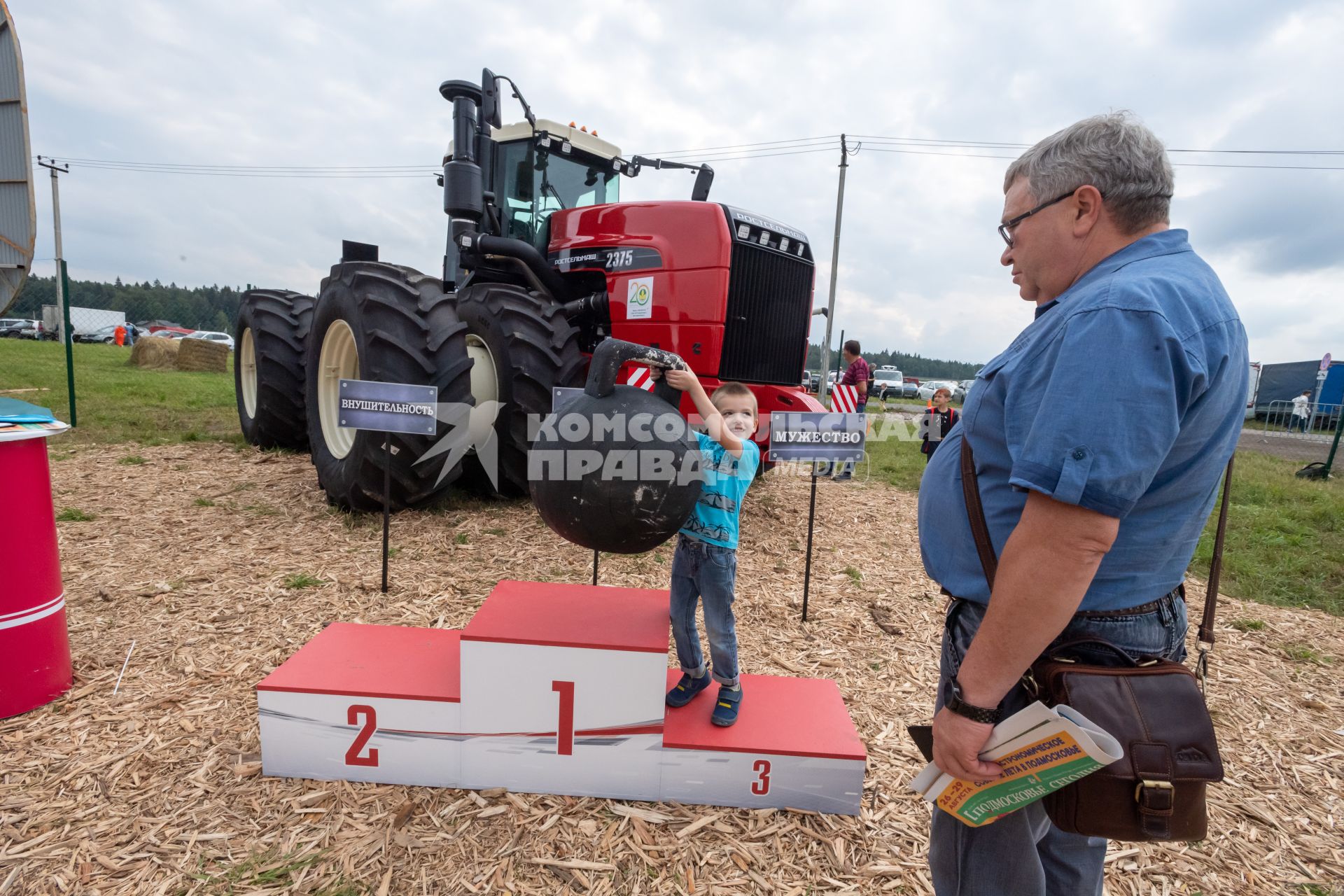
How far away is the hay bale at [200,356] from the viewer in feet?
67.6

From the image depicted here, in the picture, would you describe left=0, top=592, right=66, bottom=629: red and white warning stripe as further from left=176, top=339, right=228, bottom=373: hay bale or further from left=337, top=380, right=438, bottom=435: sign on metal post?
left=176, top=339, right=228, bottom=373: hay bale

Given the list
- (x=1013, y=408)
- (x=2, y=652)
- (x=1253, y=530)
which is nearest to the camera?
(x=1013, y=408)

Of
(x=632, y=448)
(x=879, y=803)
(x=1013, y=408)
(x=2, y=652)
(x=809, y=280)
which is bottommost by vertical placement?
(x=879, y=803)

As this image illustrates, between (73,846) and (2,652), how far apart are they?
96 cm

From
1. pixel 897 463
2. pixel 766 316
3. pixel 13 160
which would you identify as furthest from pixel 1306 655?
pixel 13 160

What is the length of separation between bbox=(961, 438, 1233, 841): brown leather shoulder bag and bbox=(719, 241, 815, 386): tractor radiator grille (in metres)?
3.97

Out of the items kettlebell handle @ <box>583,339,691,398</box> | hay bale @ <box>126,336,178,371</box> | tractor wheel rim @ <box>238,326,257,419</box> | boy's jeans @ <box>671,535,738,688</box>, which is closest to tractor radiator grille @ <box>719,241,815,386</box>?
boy's jeans @ <box>671,535,738,688</box>

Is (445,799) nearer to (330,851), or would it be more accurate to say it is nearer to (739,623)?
(330,851)

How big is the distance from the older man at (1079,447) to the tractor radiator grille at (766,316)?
12.0ft

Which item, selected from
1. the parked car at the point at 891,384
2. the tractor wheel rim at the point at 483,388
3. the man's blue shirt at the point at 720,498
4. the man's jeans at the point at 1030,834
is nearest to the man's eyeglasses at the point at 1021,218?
the man's jeans at the point at 1030,834

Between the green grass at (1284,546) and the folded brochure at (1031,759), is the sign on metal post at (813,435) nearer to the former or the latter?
the folded brochure at (1031,759)

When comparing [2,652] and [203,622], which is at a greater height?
[2,652]

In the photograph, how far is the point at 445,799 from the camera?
2.24m

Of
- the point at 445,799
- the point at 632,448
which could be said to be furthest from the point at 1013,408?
the point at 445,799
